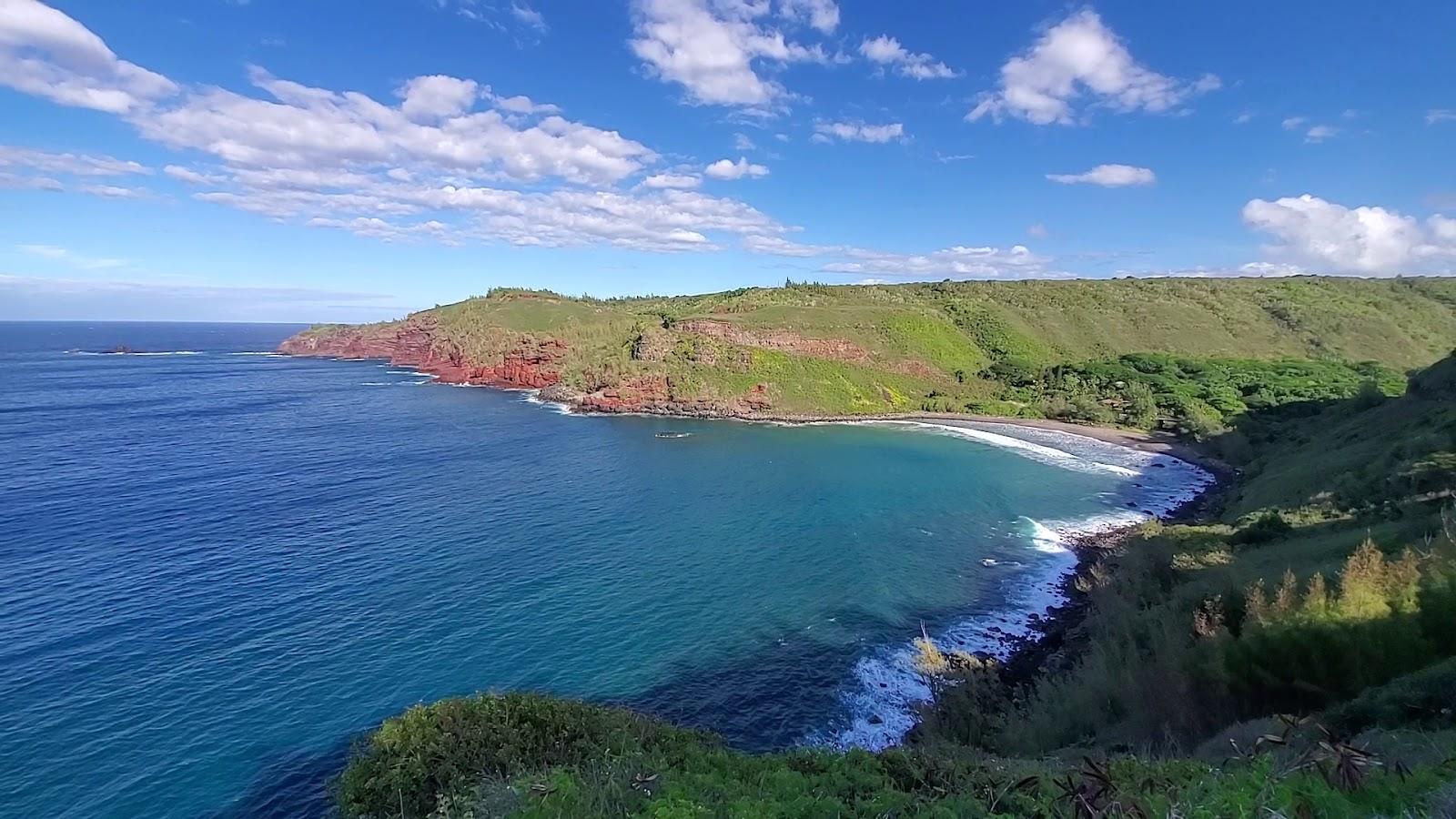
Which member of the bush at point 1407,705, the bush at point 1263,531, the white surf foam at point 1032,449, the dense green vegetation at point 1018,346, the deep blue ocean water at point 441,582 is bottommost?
the deep blue ocean water at point 441,582

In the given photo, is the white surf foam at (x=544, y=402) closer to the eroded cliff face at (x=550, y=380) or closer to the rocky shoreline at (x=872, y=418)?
the rocky shoreline at (x=872, y=418)

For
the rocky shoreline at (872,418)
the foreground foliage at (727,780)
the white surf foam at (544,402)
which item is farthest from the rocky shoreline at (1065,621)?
the white surf foam at (544,402)

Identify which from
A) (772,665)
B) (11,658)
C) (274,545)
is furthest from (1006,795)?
(274,545)

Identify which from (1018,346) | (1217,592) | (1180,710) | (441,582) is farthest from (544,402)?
(1180,710)

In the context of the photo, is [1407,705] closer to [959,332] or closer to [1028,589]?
[1028,589]

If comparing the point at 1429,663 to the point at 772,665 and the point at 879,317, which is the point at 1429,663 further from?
the point at 879,317

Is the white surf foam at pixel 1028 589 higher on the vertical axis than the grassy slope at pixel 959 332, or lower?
lower

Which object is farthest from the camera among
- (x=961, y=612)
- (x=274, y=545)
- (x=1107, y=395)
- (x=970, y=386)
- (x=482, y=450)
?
(x=970, y=386)

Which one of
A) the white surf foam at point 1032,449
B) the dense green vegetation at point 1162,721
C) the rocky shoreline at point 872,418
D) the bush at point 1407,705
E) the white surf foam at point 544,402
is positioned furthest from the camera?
the white surf foam at point 544,402
